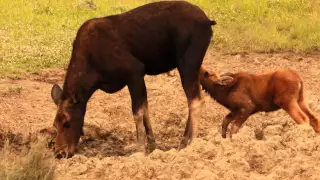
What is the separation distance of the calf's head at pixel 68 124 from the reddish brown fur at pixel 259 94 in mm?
2055

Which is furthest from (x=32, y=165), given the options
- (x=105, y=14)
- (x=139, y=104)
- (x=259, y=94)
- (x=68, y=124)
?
(x=105, y=14)

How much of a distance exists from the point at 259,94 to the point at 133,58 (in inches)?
73.2

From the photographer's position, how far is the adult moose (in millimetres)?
9180

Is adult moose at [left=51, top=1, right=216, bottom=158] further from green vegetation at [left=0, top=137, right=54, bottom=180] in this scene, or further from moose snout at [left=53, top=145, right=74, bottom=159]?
green vegetation at [left=0, top=137, right=54, bottom=180]

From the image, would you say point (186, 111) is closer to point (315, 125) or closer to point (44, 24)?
point (315, 125)

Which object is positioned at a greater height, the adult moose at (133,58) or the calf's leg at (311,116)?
the adult moose at (133,58)

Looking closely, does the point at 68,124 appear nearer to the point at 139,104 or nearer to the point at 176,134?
the point at 139,104

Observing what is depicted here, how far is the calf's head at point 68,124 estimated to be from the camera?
9085 millimetres

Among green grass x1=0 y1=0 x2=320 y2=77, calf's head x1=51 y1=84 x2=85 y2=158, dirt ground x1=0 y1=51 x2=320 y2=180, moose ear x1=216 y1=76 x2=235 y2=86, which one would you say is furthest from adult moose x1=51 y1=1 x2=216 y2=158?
green grass x1=0 y1=0 x2=320 y2=77

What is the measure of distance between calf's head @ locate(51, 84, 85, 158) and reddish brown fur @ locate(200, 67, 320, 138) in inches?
80.9

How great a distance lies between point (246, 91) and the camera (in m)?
9.97

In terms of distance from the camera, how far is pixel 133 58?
366 inches

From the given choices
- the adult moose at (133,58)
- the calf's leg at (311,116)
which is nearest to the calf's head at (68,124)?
the adult moose at (133,58)

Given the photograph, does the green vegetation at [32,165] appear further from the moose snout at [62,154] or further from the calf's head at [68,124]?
the calf's head at [68,124]
